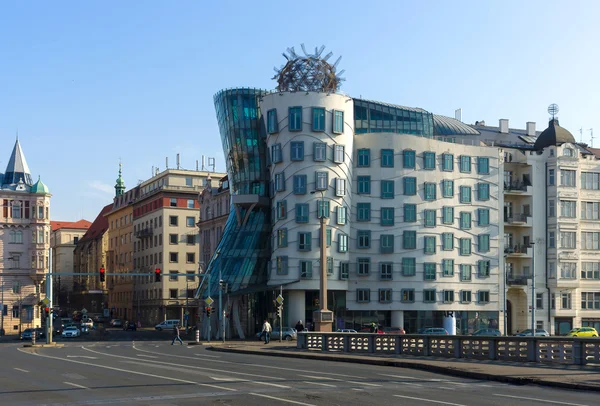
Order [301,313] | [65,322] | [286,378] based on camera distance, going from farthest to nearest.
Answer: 1. [65,322]
2. [301,313]
3. [286,378]

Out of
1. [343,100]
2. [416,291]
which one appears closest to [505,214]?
[416,291]

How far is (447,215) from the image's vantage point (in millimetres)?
85250

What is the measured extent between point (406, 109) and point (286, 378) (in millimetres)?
66990

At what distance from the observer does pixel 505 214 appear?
88875 millimetres

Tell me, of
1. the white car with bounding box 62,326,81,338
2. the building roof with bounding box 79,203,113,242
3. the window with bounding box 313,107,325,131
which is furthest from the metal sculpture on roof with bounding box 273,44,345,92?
the building roof with bounding box 79,203,113,242

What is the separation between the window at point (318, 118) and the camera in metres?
79.3

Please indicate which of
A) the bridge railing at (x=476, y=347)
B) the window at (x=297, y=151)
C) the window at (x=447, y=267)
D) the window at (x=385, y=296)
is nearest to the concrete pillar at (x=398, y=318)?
the window at (x=385, y=296)

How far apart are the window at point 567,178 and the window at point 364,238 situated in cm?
2141

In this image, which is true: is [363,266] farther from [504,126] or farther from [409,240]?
[504,126]

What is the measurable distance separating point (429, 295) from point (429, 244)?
4.93 metres

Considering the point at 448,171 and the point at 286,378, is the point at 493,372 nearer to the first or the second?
the point at 286,378

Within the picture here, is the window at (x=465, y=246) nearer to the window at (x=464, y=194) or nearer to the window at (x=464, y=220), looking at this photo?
the window at (x=464, y=220)

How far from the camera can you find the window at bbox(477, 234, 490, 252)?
86.6 metres

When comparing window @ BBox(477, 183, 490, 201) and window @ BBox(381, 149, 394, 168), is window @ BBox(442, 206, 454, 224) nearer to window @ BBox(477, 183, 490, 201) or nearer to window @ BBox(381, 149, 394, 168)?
window @ BBox(477, 183, 490, 201)
